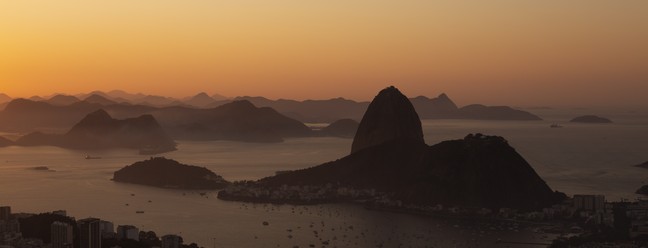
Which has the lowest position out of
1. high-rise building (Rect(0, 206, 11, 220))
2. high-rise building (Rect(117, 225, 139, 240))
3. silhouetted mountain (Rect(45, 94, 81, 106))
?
high-rise building (Rect(117, 225, 139, 240))

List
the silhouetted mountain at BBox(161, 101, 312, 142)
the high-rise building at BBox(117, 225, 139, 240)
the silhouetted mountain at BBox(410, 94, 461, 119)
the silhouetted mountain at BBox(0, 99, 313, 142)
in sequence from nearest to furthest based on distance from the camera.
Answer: the high-rise building at BBox(117, 225, 139, 240)
the silhouetted mountain at BBox(161, 101, 312, 142)
the silhouetted mountain at BBox(0, 99, 313, 142)
the silhouetted mountain at BBox(410, 94, 461, 119)

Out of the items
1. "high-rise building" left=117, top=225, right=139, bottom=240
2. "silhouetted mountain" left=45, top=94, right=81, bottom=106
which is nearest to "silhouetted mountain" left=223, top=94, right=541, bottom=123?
"silhouetted mountain" left=45, top=94, right=81, bottom=106

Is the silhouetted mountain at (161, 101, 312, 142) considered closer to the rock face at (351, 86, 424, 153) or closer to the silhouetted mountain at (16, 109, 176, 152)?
the silhouetted mountain at (16, 109, 176, 152)

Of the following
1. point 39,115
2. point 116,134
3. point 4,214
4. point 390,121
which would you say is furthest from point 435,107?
point 4,214

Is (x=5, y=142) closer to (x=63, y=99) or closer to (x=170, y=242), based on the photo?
(x=63, y=99)

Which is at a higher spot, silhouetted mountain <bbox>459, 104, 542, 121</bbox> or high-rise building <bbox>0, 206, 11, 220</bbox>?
silhouetted mountain <bbox>459, 104, 542, 121</bbox>

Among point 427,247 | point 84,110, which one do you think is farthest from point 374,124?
point 84,110

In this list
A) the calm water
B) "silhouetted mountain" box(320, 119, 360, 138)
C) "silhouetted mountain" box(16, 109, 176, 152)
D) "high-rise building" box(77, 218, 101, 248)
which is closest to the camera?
"high-rise building" box(77, 218, 101, 248)
